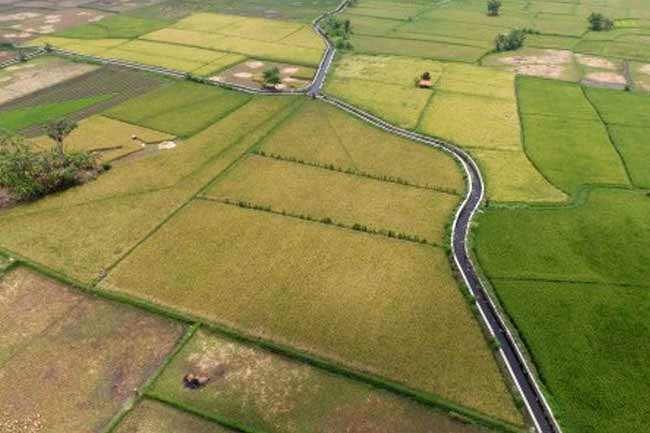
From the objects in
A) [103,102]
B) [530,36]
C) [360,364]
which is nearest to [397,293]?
[360,364]


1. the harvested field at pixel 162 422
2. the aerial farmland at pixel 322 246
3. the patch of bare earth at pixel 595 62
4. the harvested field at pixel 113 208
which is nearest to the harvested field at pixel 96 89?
the aerial farmland at pixel 322 246

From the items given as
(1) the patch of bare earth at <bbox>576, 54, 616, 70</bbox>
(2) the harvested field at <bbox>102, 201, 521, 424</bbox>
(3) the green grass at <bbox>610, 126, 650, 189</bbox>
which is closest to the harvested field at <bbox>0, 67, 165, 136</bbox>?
(2) the harvested field at <bbox>102, 201, 521, 424</bbox>

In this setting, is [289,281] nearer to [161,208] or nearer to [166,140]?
[161,208]

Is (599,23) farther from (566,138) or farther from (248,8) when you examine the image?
(248,8)

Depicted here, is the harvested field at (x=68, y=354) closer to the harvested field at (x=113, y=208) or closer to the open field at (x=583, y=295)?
the harvested field at (x=113, y=208)

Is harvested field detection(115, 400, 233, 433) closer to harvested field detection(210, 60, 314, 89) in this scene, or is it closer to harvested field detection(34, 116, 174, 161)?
harvested field detection(34, 116, 174, 161)

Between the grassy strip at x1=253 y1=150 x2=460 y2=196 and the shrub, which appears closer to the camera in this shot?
the shrub
